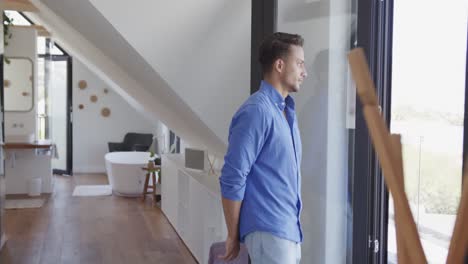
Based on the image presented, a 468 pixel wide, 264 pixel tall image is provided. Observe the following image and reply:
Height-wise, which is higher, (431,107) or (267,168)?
(431,107)

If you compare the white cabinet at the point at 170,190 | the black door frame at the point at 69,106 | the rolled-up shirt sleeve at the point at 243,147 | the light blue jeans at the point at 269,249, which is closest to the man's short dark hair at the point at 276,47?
the rolled-up shirt sleeve at the point at 243,147

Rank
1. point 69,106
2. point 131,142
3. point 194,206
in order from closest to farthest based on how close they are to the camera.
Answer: point 194,206 → point 131,142 → point 69,106

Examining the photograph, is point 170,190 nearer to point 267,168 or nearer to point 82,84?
point 267,168

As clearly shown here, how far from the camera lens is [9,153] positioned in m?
7.55

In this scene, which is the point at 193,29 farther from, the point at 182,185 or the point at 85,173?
the point at 85,173

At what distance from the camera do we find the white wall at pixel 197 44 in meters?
3.13

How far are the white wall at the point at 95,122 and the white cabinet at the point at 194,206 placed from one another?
4.57 meters

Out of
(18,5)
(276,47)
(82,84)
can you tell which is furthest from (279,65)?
(82,84)

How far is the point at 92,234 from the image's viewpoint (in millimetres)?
5309

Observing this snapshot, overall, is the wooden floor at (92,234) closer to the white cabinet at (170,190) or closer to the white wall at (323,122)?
the white cabinet at (170,190)

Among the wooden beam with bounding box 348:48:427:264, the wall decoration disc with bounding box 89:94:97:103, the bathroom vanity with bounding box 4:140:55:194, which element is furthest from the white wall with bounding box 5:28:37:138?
the wooden beam with bounding box 348:48:427:264

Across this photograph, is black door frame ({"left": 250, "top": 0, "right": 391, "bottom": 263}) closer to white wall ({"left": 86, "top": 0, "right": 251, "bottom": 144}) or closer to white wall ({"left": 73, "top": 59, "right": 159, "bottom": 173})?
white wall ({"left": 86, "top": 0, "right": 251, "bottom": 144})

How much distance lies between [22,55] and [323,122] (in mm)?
6655

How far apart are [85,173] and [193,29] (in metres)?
7.47
